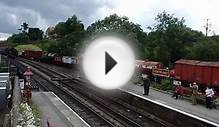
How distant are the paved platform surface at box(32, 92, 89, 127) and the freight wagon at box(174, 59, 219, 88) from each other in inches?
454

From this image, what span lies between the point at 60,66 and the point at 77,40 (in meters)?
15.9

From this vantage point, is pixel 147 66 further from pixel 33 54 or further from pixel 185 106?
pixel 33 54

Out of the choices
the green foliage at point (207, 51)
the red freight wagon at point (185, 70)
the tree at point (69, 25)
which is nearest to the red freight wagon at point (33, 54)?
the tree at point (69, 25)

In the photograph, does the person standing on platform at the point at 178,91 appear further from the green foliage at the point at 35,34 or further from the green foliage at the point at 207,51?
the green foliage at the point at 35,34

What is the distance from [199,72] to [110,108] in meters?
9.45

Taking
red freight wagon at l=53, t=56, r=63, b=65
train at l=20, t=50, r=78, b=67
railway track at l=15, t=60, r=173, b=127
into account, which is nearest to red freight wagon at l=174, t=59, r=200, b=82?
railway track at l=15, t=60, r=173, b=127

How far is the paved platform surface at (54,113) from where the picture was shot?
64.8 feet

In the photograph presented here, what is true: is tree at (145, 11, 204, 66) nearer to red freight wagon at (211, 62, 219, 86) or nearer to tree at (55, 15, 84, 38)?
red freight wagon at (211, 62, 219, 86)

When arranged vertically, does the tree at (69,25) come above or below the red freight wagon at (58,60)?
above

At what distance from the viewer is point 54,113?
22.7 meters

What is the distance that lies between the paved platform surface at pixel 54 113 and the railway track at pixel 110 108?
79.5 inches

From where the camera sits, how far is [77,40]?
8431cm

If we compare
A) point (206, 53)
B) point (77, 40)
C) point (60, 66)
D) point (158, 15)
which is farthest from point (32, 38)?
point (206, 53)

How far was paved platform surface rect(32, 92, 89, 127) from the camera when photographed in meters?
19.8
